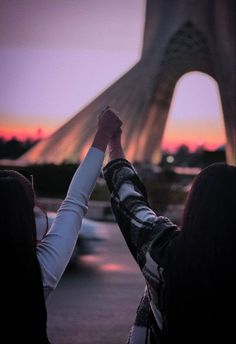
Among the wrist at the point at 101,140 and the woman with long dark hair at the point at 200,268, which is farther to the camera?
the wrist at the point at 101,140

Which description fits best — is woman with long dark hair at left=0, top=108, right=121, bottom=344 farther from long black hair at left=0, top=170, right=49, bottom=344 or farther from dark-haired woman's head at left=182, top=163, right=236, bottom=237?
dark-haired woman's head at left=182, top=163, right=236, bottom=237

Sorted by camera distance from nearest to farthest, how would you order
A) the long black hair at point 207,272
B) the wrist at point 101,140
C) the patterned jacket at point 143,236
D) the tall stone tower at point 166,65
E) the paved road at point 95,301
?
the long black hair at point 207,272, the patterned jacket at point 143,236, the wrist at point 101,140, the paved road at point 95,301, the tall stone tower at point 166,65

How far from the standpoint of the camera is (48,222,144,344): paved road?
5.07 meters

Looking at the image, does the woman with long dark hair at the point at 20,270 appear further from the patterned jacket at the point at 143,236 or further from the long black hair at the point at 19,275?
the patterned jacket at the point at 143,236

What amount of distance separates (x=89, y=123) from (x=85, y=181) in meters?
31.1

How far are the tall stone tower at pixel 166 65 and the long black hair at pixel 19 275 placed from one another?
31179 mm

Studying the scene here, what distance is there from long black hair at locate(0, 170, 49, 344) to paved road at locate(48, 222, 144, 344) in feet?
11.0

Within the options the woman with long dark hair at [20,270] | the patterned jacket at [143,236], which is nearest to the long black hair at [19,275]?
the woman with long dark hair at [20,270]

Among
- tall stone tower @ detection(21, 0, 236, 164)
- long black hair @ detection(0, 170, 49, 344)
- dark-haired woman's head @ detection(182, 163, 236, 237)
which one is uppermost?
dark-haired woman's head @ detection(182, 163, 236, 237)

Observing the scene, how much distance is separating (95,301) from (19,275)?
4.87 m

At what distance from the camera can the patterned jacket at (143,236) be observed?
172 cm

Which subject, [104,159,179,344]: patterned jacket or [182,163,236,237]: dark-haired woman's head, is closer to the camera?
[182,163,236,237]: dark-haired woman's head

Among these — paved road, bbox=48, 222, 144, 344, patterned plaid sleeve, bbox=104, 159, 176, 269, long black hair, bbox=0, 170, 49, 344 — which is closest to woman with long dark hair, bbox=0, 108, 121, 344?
long black hair, bbox=0, 170, 49, 344

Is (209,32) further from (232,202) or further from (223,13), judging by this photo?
(232,202)
